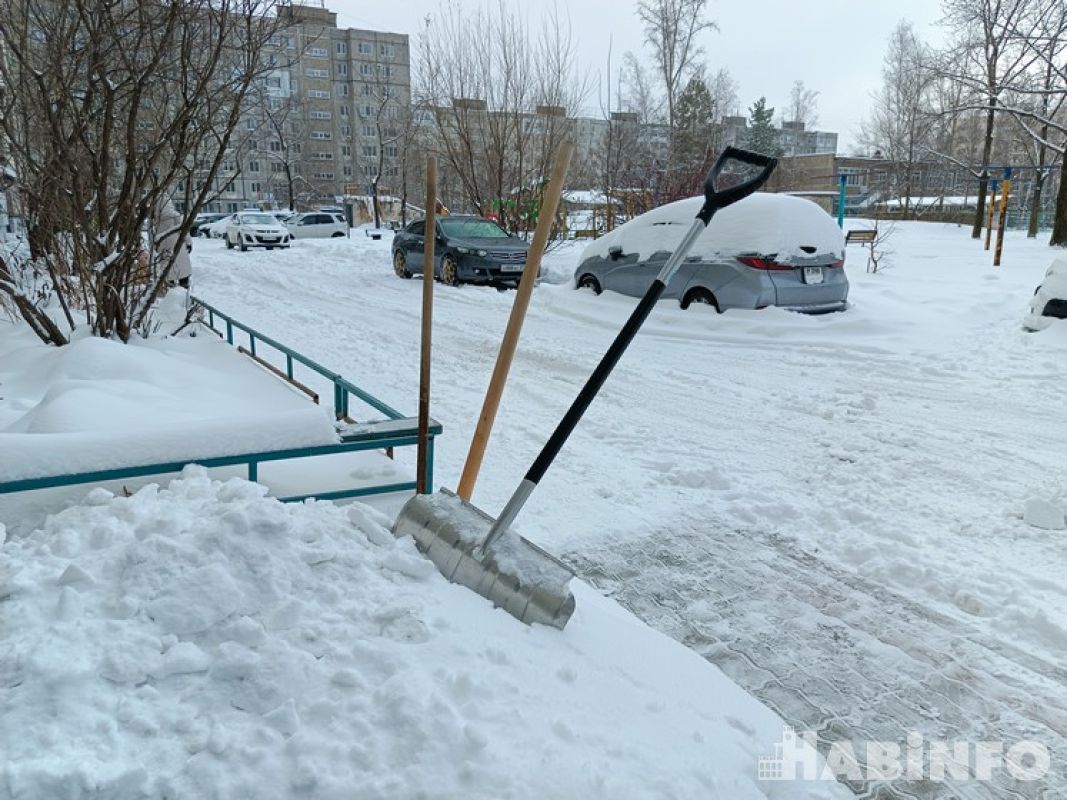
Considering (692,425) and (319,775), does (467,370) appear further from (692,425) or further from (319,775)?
(319,775)

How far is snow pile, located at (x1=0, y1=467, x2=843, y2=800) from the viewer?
5.79 feet

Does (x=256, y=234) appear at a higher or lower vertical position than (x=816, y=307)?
higher

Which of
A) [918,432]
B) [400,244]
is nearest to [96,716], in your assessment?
[918,432]

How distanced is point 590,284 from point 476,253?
2821 millimetres

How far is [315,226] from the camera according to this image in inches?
1345

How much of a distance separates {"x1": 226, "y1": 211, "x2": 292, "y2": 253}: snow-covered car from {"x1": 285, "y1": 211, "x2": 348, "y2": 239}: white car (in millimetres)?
6287

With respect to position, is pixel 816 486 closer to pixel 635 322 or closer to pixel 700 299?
pixel 635 322

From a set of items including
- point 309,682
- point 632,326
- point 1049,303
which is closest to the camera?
point 309,682

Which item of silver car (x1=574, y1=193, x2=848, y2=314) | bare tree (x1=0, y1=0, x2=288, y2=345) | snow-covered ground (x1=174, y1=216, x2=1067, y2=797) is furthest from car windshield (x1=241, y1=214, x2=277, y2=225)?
silver car (x1=574, y1=193, x2=848, y2=314)

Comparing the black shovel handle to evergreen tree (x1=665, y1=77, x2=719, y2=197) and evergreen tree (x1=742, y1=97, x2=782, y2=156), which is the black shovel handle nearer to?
evergreen tree (x1=665, y1=77, x2=719, y2=197)

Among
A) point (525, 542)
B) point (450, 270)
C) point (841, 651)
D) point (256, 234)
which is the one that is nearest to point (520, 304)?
point (525, 542)

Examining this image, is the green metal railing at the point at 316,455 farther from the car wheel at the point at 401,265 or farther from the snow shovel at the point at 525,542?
the car wheel at the point at 401,265

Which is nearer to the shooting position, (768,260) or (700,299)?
(768,260)

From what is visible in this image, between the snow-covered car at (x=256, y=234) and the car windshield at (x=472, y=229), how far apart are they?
1310 cm
